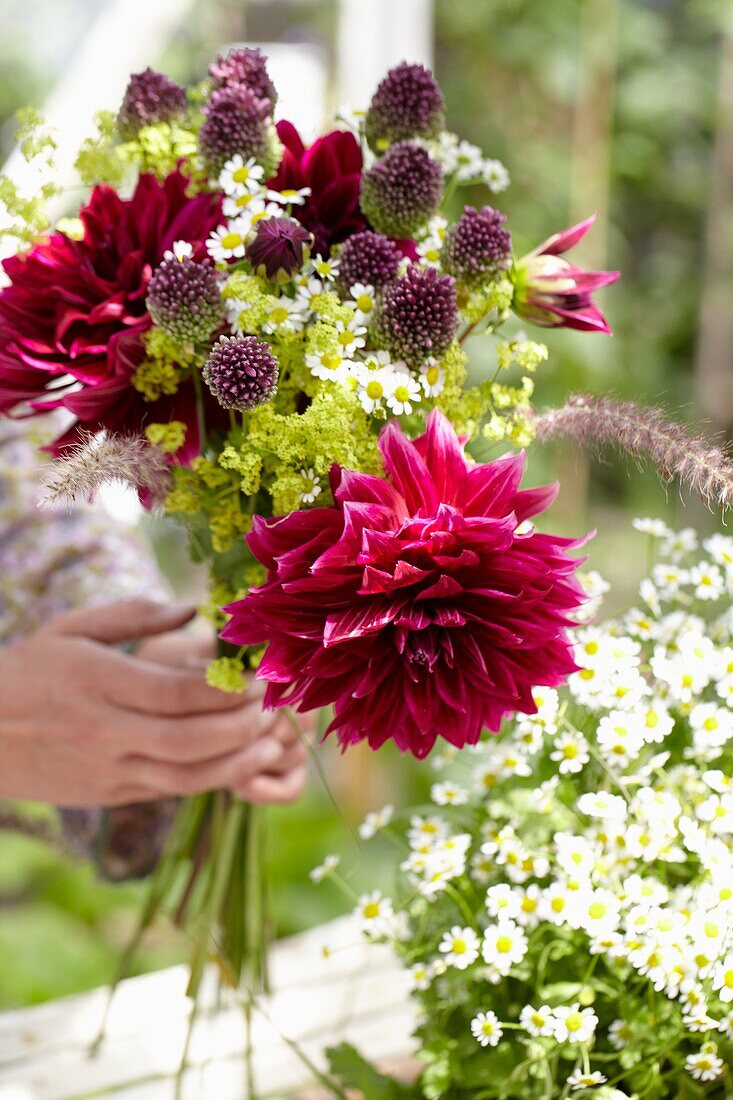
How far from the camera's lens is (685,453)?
1.49 feet

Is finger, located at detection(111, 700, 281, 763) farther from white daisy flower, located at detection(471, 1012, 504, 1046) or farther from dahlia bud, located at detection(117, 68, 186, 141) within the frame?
dahlia bud, located at detection(117, 68, 186, 141)

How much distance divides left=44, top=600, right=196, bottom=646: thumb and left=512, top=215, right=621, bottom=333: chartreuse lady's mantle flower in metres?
0.27

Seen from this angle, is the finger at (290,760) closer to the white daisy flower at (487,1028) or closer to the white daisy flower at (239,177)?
the white daisy flower at (487,1028)

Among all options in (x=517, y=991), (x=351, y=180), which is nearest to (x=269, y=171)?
(x=351, y=180)

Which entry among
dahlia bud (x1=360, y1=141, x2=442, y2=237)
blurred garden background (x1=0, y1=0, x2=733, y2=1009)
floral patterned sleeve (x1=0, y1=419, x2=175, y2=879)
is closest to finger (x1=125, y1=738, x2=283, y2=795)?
floral patterned sleeve (x1=0, y1=419, x2=175, y2=879)

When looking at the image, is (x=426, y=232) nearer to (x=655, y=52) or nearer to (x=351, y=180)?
(x=351, y=180)

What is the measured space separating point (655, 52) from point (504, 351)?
242 centimetres

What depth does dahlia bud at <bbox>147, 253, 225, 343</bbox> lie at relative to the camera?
45cm

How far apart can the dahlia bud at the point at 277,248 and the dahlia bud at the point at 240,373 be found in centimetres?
4

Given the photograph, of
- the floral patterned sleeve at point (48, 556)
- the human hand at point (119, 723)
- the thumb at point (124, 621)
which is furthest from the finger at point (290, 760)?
the floral patterned sleeve at point (48, 556)

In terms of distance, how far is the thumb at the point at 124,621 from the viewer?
643 millimetres

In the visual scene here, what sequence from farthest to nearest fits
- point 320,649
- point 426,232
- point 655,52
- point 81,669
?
point 655,52, point 81,669, point 426,232, point 320,649

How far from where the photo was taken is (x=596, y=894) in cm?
47

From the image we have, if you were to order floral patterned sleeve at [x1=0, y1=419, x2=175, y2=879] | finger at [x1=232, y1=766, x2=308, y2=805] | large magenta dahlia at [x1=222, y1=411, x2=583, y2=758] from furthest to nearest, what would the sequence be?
floral patterned sleeve at [x1=0, y1=419, x2=175, y2=879] → finger at [x1=232, y1=766, x2=308, y2=805] → large magenta dahlia at [x1=222, y1=411, x2=583, y2=758]
